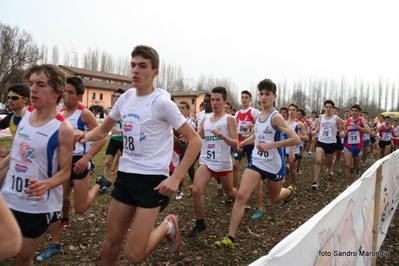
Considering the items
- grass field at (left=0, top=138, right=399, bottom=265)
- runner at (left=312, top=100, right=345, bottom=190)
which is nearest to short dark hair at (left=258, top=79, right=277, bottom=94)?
grass field at (left=0, top=138, right=399, bottom=265)

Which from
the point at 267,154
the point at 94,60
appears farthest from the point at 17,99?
the point at 94,60

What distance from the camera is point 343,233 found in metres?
2.60

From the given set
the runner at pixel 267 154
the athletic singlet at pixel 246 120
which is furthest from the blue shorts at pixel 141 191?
the athletic singlet at pixel 246 120

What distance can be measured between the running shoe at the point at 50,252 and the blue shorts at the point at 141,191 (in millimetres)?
1777

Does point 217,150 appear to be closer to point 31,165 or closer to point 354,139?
point 31,165

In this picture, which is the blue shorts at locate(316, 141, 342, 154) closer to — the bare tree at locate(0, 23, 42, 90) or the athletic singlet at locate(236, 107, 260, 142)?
the athletic singlet at locate(236, 107, 260, 142)

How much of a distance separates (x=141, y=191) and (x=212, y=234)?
2575 mm

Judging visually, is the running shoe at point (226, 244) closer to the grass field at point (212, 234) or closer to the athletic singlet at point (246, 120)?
the grass field at point (212, 234)

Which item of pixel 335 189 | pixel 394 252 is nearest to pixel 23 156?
pixel 394 252

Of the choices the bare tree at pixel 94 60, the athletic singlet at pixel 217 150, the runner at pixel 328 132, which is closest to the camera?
the athletic singlet at pixel 217 150

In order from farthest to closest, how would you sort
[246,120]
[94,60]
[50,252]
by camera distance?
[94,60] < [246,120] < [50,252]

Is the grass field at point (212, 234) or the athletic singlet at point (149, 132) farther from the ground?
the athletic singlet at point (149, 132)

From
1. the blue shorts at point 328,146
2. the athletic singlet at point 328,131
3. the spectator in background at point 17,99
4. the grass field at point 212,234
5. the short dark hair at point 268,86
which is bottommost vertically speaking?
the grass field at point 212,234

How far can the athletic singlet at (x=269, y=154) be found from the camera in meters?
4.83
